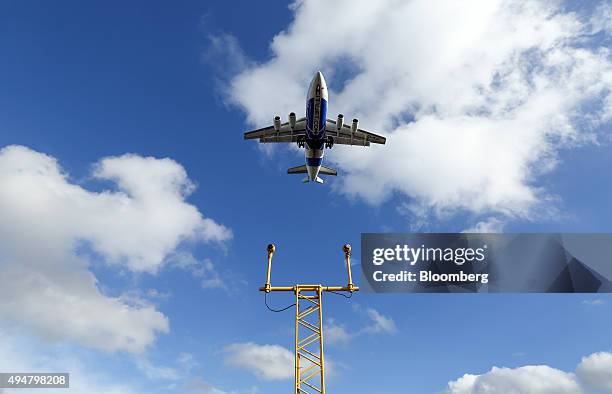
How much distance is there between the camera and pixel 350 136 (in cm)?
6931

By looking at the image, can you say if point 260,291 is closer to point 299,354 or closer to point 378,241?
point 299,354

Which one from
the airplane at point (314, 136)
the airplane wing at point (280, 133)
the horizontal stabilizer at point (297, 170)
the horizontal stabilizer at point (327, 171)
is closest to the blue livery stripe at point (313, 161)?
the airplane at point (314, 136)

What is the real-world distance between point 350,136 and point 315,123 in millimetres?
11160

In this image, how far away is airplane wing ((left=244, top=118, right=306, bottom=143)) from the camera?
67.4 meters

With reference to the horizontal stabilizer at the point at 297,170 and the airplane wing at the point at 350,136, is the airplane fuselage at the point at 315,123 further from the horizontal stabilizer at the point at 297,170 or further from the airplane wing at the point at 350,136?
the horizontal stabilizer at the point at 297,170

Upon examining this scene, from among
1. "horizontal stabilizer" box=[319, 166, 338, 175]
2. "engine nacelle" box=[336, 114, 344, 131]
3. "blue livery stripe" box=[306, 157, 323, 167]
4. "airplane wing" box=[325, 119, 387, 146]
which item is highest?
"horizontal stabilizer" box=[319, 166, 338, 175]

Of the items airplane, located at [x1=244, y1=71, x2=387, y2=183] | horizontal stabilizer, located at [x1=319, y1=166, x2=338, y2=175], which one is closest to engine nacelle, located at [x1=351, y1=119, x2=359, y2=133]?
airplane, located at [x1=244, y1=71, x2=387, y2=183]

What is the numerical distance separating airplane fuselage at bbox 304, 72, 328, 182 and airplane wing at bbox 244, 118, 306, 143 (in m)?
2.15

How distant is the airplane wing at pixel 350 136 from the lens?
68.6 m

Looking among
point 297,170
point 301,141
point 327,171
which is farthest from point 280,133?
point 327,171

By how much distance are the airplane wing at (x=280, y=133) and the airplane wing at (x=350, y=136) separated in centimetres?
415

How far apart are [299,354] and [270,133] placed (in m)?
47.3

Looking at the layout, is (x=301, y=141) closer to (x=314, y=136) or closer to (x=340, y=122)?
(x=314, y=136)

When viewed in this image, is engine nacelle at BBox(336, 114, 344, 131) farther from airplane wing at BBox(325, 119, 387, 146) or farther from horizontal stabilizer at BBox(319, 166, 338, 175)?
horizontal stabilizer at BBox(319, 166, 338, 175)
